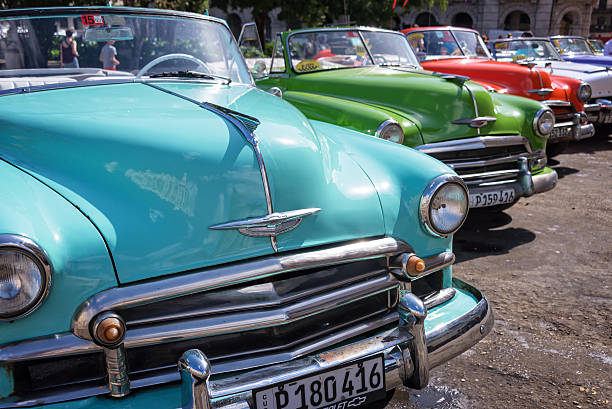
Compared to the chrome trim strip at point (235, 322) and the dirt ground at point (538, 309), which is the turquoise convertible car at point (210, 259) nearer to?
the chrome trim strip at point (235, 322)

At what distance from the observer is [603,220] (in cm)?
535

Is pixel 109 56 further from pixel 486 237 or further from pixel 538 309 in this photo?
pixel 486 237

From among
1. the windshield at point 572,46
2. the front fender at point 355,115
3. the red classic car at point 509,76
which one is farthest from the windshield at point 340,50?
the windshield at point 572,46

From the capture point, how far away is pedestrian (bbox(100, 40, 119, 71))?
2996 mm

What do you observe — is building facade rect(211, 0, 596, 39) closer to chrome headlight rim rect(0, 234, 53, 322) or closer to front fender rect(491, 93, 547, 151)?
front fender rect(491, 93, 547, 151)

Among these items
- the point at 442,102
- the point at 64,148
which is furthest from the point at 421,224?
the point at 442,102

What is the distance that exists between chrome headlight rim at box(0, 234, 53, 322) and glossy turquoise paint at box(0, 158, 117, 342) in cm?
2

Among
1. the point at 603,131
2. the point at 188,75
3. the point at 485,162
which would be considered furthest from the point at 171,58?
the point at 603,131

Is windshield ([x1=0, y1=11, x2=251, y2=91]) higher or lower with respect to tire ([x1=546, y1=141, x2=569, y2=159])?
higher

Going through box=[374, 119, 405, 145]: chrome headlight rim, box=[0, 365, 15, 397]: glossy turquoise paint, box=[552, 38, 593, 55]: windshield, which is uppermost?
box=[552, 38, 593, 55]: windshield

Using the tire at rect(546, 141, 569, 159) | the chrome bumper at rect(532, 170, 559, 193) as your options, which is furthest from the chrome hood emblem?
the tire at rect(546, 141, 569, 159)

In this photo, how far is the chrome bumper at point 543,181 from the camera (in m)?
4.80

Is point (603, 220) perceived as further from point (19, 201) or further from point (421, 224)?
point (19, 201)

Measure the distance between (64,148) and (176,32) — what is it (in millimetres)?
1449
